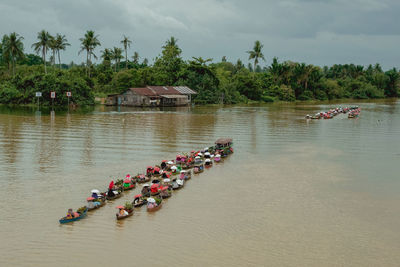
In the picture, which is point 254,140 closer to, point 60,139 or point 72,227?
point 60,139

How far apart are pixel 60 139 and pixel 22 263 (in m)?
20.9

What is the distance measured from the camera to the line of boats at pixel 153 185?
16266mm

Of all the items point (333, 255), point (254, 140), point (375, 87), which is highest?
point (375, 87)

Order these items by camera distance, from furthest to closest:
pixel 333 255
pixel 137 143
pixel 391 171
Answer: pixel 137 143, pixel 391 171, pixel 333 255

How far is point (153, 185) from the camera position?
732 inches

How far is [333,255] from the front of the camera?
531 inches

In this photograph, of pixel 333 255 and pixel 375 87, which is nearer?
pixel 333 255

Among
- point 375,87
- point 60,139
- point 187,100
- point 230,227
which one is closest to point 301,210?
point 230,227

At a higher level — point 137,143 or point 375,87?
point 375,87

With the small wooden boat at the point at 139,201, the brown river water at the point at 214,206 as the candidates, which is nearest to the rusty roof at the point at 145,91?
the brown river water at the point at 214,206

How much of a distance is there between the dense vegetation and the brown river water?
1319 inches

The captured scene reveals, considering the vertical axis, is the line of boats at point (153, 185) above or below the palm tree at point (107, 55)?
below

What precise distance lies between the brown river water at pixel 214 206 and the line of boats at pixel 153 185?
35 centimetres

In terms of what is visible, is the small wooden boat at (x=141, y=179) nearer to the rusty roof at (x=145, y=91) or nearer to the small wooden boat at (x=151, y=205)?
the small wooden boat at (x=151, y=205)
